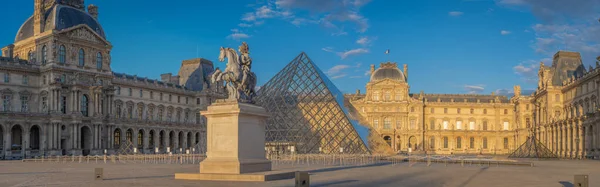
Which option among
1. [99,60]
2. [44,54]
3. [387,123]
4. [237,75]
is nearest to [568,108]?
[387,123]

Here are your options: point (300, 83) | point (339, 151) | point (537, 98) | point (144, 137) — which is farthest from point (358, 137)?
point (537, 98)

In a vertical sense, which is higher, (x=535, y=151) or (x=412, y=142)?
(x=535, y=151)

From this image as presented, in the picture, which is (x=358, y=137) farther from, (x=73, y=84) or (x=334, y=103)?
(x=73, y=84)

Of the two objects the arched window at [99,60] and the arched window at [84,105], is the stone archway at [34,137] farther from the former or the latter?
the arched window at [99,60]

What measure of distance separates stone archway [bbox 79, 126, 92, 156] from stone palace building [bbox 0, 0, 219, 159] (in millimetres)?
39

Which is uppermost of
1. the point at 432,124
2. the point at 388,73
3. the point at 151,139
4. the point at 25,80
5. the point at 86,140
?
the point at 388,73

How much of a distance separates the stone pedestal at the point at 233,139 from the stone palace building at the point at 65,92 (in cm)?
3411

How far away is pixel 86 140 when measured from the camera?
63.6m

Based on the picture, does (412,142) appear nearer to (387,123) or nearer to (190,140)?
(387,123)

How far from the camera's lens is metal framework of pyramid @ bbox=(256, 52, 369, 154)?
4056 centimetres

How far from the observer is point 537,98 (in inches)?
3231

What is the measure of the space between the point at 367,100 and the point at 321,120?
5769 cm

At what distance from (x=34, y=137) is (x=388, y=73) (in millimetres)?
56476

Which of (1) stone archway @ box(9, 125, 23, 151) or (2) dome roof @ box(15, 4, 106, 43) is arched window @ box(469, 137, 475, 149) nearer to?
→ (2) dome roof @ box(15, 4, 106, 43)
